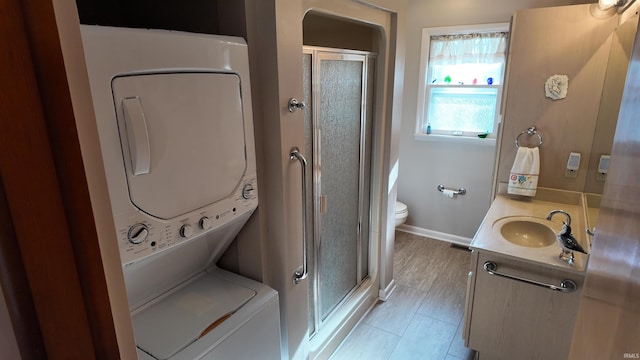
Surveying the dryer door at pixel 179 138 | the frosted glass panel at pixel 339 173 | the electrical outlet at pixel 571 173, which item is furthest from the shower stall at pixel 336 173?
the electrical outlet at pixel 571 173

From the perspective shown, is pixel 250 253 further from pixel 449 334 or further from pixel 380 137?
pixel 449 334

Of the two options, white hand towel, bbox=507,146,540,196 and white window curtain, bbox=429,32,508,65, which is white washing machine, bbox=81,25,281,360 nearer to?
white hand towel, bbox=507,146,540,196

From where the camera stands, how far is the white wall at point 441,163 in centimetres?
312

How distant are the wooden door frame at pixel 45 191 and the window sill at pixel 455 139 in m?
3.34

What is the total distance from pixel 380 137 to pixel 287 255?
123 centimetres

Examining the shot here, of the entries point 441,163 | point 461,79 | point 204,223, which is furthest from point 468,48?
point 204,223

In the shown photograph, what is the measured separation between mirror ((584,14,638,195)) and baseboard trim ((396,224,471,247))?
1501mm

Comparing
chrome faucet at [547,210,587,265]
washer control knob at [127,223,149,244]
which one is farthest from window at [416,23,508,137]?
washer control knob at [127,223,149,244]

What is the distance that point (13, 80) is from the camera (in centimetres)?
33

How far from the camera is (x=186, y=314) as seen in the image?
1.23 meters

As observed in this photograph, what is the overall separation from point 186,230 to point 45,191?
2.35 ft

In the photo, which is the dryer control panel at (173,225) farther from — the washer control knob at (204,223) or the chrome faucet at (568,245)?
the chrome faucet at (568,245)

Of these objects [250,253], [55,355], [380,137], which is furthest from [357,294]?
[55,355]

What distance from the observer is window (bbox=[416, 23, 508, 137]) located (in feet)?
10.2
